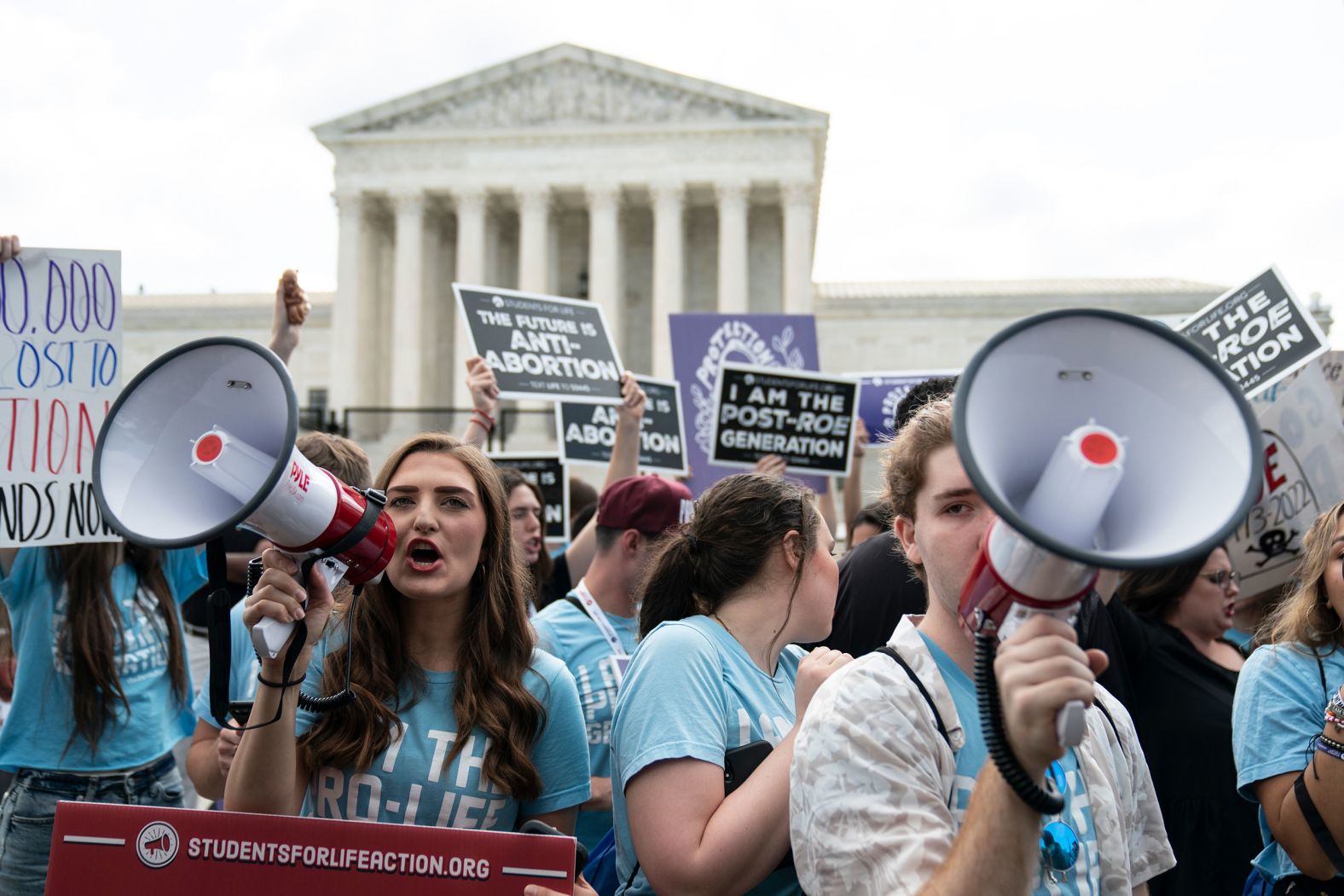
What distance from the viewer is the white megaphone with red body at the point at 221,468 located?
6.71 ft

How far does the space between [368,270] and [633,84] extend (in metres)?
12.5

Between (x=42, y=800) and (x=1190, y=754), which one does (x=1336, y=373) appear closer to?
(x=1190, y=754)

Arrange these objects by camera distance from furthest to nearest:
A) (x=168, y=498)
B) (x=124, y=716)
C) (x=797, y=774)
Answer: (x=124, y=716)
(x=168, y=498)
(x=797, y=774)

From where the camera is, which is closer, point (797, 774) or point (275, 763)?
point (797, 774)

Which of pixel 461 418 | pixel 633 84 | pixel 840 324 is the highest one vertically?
pixel 633 84

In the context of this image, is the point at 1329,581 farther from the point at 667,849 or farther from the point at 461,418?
the point at 461,418

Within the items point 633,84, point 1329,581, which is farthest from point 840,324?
point 1329,581

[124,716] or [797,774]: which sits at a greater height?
[797,774]

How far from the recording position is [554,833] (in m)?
2.23

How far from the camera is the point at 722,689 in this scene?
102 inches

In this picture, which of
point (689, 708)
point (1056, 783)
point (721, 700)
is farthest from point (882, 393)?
point (1056, 783)

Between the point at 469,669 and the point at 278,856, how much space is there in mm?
691

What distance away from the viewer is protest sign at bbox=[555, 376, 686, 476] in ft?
29.8

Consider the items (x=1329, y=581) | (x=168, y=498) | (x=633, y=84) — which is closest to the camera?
(x=168, y=498)
